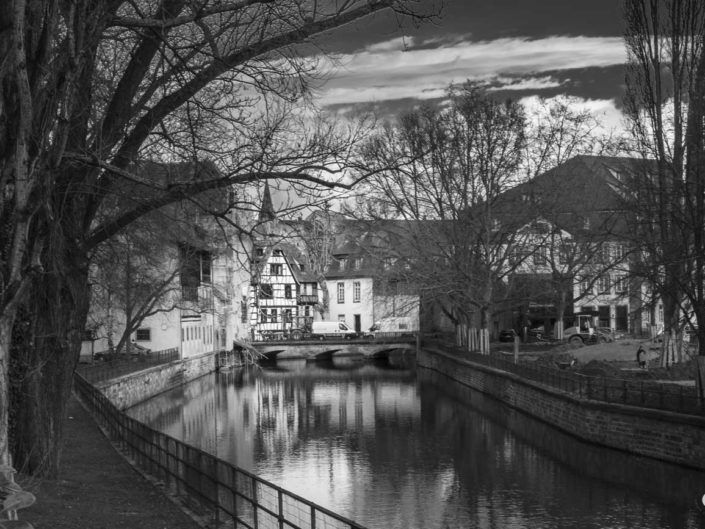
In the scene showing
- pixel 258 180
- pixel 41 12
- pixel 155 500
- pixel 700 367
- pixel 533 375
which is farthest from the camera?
pixel 533 375

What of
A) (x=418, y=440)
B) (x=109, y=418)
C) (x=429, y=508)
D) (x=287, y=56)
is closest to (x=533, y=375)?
(x=418, y=440)

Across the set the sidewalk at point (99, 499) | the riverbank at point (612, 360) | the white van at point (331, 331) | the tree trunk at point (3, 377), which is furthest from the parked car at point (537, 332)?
the tree trunk at point (3, 377)

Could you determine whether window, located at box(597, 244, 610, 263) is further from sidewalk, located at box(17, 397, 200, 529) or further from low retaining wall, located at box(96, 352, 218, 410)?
sidewalk, located at box(17, 397, 200, 529)

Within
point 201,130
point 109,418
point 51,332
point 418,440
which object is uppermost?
point 201,130

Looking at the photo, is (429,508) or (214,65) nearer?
(214,65)

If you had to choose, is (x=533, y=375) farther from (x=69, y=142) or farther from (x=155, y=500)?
(x=69, y=142)

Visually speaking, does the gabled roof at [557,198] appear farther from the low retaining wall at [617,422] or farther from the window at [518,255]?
the low retaining wall at [617,422]

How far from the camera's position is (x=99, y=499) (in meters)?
12.6

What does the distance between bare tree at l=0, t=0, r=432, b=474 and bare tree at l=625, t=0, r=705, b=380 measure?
13.4m

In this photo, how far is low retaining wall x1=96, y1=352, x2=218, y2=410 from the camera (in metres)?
34.3

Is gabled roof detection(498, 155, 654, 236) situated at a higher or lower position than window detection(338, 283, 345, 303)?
higher

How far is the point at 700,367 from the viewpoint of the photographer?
21.5 meters

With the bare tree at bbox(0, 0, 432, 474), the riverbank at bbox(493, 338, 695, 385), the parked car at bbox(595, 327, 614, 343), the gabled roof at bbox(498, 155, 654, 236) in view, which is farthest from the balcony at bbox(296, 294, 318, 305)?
the bare tree at bbox(0, 0, 432, 474)

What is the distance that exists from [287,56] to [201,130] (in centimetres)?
291
